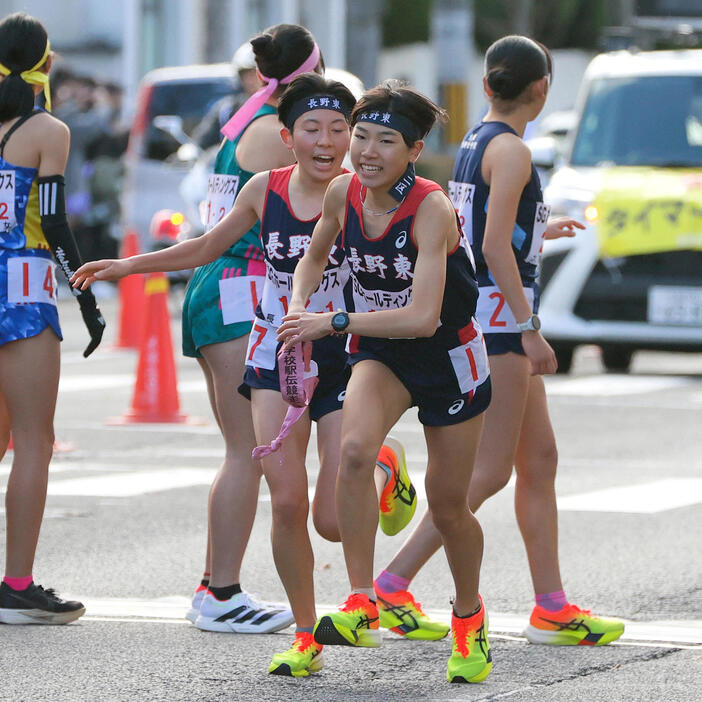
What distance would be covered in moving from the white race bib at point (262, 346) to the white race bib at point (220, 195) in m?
0.66

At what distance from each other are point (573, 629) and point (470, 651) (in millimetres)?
695

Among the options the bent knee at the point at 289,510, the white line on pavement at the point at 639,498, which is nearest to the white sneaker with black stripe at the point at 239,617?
the bent knee at the point at 289,510

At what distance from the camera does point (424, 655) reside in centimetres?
621

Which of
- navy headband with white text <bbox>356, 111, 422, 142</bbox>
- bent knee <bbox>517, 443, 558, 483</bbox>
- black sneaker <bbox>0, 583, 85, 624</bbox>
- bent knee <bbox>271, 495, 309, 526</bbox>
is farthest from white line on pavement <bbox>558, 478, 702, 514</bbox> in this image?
navy headband with white text <bbox>356, 111, 422, 142</bbox>

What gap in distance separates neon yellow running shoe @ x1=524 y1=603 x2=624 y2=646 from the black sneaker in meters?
1.53

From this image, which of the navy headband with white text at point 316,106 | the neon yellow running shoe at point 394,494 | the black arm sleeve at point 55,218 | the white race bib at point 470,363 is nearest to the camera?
the white race bib at point 470,363

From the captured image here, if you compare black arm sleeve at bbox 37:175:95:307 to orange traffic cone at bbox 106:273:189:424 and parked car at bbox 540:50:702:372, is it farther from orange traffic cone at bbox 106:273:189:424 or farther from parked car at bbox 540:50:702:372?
parked car at bbox 540:50:702:372

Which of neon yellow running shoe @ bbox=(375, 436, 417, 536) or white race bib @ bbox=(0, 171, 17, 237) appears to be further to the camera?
white race bib @ bbox=(0, 171, 17, 237)

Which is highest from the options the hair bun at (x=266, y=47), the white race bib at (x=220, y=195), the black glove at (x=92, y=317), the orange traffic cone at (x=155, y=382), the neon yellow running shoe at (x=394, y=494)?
the hair bun at (x=266, y=47)

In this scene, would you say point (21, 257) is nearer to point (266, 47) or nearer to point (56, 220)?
point (56, 220)

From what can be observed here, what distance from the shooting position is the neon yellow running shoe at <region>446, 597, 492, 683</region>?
578cm

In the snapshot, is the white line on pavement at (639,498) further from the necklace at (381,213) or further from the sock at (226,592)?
the necklace at (381,213)

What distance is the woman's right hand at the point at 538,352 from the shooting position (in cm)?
633

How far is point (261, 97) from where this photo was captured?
6609 mm
